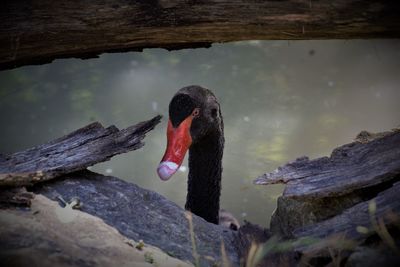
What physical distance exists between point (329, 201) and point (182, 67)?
780 cm

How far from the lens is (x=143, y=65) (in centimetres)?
967

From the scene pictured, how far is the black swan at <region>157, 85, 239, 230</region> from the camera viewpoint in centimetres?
305

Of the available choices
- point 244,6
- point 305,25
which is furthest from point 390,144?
point 244,6

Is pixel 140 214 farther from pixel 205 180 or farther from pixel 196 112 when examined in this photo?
pixel 205 180

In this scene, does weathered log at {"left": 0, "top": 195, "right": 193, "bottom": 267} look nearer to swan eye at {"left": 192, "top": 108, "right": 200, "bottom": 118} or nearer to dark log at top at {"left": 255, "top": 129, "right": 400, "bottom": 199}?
dark log at top at {"left": 255, "top": 129, "right": 400, "bottom": 199}

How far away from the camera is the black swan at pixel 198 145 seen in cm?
305

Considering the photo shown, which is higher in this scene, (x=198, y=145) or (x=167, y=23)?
(x=167, y=23)

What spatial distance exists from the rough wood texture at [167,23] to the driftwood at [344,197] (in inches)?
29.1

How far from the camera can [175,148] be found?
9.91ft

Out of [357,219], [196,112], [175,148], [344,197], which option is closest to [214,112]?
[196,112]

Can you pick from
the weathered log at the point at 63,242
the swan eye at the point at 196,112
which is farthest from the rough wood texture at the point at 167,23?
the weathered log at the point at 63,242

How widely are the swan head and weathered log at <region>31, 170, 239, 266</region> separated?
0.26 metres

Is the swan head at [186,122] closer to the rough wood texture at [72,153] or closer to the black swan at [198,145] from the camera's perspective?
the black swan at [198,145]

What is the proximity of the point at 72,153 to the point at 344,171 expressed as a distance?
1762 mm
